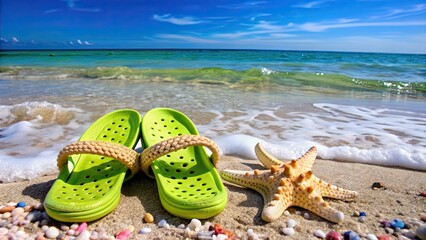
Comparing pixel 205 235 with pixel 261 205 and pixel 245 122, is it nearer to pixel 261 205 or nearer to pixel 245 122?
pixel 261 205

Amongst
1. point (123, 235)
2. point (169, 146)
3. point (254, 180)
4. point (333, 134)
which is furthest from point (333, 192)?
point (333, 134)

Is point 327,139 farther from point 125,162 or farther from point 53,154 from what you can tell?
point 53,154

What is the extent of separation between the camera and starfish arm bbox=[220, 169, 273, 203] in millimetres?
1964

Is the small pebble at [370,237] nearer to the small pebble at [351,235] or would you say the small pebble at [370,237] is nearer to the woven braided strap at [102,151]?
the small pebble at [351,235]

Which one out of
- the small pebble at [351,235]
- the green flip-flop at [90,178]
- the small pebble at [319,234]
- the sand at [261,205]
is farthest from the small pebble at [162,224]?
the small pebble at [351,235]

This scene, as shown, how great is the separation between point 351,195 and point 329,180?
463mm

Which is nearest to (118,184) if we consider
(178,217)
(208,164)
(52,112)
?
(178,217)

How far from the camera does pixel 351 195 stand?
198cm

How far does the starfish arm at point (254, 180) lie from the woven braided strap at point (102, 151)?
0.62 metres

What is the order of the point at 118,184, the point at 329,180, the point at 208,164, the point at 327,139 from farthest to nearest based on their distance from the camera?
the point at 327,139
the point at 329,180
the point at 208,164
the point at 118,184

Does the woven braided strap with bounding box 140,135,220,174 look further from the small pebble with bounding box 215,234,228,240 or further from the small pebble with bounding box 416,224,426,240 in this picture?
the small pebble with bounding box 416,224,426,240

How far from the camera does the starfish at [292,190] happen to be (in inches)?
68.1

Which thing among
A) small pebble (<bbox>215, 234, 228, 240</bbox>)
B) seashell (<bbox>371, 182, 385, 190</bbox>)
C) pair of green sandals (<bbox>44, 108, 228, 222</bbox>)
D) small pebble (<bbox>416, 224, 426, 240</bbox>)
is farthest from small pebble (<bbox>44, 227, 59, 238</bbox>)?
seashell (<bbox>371, 182, 385, 190</bbox>)

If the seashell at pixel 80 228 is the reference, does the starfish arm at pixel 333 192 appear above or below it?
above
